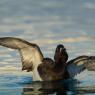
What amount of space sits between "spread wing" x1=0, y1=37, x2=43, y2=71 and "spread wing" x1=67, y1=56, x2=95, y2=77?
1474 mm

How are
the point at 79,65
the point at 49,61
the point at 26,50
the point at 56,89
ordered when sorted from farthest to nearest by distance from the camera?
the point at 79,65
the point at 26,50
the point at 49,61
the point at 56,89

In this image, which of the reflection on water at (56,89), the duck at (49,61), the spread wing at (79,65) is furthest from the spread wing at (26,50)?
the reflection on water at (56,89)

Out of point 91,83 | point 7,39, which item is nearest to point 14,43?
point 7,39

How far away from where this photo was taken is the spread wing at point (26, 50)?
24750 millimetres

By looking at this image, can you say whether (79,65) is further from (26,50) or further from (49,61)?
(26,50)

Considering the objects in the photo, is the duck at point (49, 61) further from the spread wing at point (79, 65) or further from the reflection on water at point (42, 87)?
the reflection on water at point (42, 87)

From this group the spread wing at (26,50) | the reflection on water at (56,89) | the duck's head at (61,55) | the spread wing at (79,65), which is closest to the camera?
the reflection on water at (56,89)

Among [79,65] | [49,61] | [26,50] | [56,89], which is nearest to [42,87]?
[56,89]

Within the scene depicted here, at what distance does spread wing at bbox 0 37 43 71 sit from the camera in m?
24.8

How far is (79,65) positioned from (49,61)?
1.74 meters

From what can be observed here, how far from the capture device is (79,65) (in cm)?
2600

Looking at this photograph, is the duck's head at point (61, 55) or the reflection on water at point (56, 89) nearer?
the reflection on water at point (56, 89)

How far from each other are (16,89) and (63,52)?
440cm

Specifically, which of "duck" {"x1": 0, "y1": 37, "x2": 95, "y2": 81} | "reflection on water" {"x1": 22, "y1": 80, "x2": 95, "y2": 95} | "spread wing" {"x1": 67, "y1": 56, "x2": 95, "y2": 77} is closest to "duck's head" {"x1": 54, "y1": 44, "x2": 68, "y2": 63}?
"duck" {"x1": 0, "y1": 37, "x2": 95, "y2": 81}
